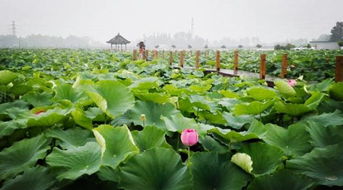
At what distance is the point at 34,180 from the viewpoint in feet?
2.41

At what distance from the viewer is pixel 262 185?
0.72 meters

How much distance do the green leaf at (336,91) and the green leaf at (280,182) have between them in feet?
2.08

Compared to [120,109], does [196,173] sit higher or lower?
lower

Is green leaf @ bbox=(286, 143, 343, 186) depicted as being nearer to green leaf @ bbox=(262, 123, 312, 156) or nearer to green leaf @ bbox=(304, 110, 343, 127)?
green leaf @ bbox=(262, 123, 312, 156)

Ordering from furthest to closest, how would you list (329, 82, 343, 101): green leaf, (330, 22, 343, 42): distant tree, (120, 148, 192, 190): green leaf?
(330, 22, 343, 42): distant tree < (329, 82, 343, 101): green leaf < (120, 148, 192, 190): green leaf

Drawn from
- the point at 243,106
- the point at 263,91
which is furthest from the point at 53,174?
the point at 263,91

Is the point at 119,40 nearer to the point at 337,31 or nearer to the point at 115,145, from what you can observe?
the point at 337,31

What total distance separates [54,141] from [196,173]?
0.51 m

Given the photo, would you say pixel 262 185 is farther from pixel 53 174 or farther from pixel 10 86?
pixel 10 86

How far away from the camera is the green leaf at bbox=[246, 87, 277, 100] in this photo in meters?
1.38

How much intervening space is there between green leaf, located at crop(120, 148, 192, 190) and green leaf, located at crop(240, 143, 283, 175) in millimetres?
238

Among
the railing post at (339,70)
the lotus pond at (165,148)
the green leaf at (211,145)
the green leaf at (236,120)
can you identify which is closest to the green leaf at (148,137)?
the lotus pond at (165,148)

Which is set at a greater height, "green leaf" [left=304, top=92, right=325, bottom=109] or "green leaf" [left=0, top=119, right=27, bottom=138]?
"green leaf" [left=304, top=92, right=325, bottom=109]

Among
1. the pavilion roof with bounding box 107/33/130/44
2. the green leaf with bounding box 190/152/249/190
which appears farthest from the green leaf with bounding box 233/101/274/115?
the pavilion roof with bounding box 107/33/130/44
